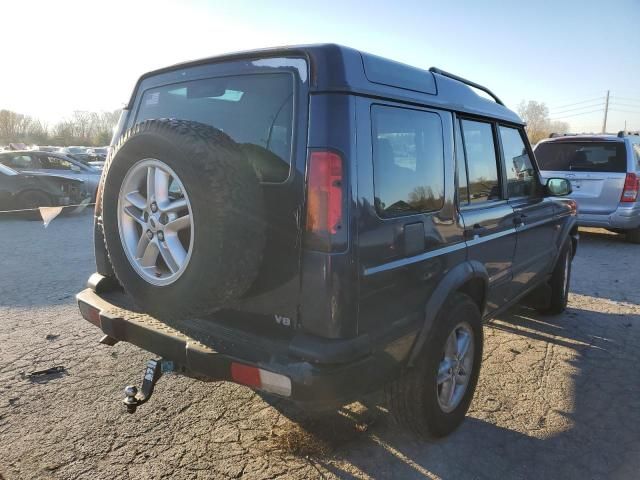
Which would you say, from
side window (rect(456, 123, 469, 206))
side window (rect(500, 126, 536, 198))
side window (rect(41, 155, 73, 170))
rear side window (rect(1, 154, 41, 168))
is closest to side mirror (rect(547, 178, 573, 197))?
side window (rect(500, 126, 536, 198))

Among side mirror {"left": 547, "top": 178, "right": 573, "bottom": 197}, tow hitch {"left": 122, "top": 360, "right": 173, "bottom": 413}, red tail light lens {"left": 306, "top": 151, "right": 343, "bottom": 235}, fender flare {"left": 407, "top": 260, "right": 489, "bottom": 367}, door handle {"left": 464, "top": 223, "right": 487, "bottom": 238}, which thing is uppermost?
red tail light lens {"left": 306, "top": 151, "right": 343, "bottom": 235}

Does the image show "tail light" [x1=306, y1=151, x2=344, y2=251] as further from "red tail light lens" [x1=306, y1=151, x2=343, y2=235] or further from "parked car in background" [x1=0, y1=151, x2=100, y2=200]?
"parked car in background" [x1=0, y1=151, x2=100, y2=200]

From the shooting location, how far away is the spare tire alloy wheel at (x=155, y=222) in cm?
209

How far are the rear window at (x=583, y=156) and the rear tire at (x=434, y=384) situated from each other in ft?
21.8

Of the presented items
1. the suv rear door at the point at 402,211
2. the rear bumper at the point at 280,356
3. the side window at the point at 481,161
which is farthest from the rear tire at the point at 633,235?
the rear bumper at the point at 280,356

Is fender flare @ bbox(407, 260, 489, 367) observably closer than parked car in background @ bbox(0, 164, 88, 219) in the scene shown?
Yes

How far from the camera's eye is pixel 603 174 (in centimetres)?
805

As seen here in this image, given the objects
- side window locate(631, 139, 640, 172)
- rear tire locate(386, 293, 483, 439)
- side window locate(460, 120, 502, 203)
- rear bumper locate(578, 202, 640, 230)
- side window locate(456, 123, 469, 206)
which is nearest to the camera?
rear tire locate(386, 293, 483, 439)

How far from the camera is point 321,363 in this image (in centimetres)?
196

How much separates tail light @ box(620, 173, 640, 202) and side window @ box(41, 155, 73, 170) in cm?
1182

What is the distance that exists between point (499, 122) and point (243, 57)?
1989 mm

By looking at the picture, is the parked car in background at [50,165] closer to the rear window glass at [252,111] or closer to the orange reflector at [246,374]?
the rear window glass at [252,111]

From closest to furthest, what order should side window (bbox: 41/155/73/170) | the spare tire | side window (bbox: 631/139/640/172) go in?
the spare tire → side window (bbox: 631/139/640/172) → side window (bbox: 41/155/73/170)

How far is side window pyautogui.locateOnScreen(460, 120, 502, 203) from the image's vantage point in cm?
293
